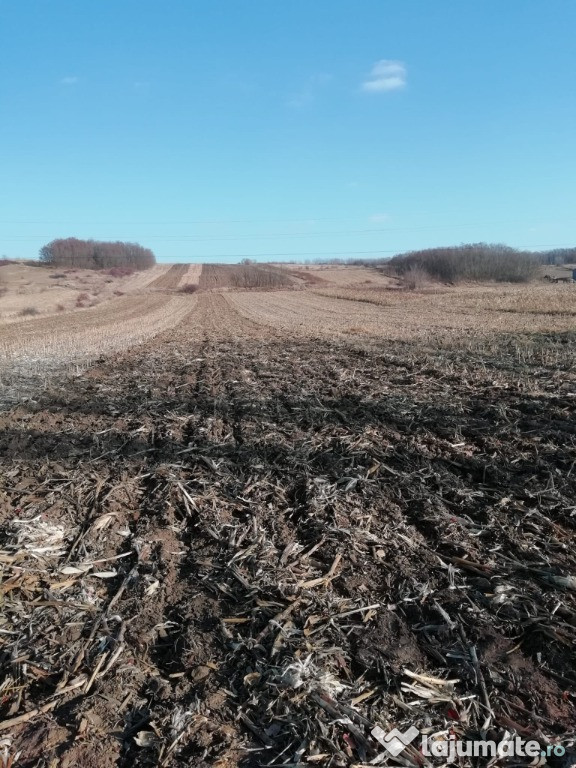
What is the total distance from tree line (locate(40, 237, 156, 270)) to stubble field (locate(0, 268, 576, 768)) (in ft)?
347

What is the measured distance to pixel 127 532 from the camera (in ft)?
15.1

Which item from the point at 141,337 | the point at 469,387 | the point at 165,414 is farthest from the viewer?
the point at 141,337

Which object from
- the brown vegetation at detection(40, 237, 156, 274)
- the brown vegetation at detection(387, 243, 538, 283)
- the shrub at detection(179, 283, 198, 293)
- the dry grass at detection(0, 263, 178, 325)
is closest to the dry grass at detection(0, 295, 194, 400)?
the dry grass at detection(0, 263, 178, 325)

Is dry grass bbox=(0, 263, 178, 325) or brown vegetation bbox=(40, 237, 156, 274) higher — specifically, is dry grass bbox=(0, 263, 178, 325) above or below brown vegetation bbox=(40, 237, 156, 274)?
below

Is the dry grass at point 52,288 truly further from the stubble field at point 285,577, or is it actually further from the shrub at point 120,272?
the stubble field at point 285,577

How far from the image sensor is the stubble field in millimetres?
2740

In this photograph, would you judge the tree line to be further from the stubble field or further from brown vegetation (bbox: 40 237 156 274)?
the stubble field

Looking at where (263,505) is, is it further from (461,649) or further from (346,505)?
(461,649)

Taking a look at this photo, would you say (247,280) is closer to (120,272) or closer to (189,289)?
(189,289)

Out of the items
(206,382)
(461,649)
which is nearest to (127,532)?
(461,649)

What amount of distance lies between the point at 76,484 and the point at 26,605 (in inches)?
73.8

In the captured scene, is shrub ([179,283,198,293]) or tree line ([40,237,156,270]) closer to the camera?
shrub ([179,283,198,293])

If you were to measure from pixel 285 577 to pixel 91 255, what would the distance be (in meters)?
119

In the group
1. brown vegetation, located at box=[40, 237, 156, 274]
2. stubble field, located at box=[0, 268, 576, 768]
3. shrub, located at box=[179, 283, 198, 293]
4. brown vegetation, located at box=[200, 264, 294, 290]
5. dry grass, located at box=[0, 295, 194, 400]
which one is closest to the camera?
stubble field, located at box=[0, 268, 576, 768]
